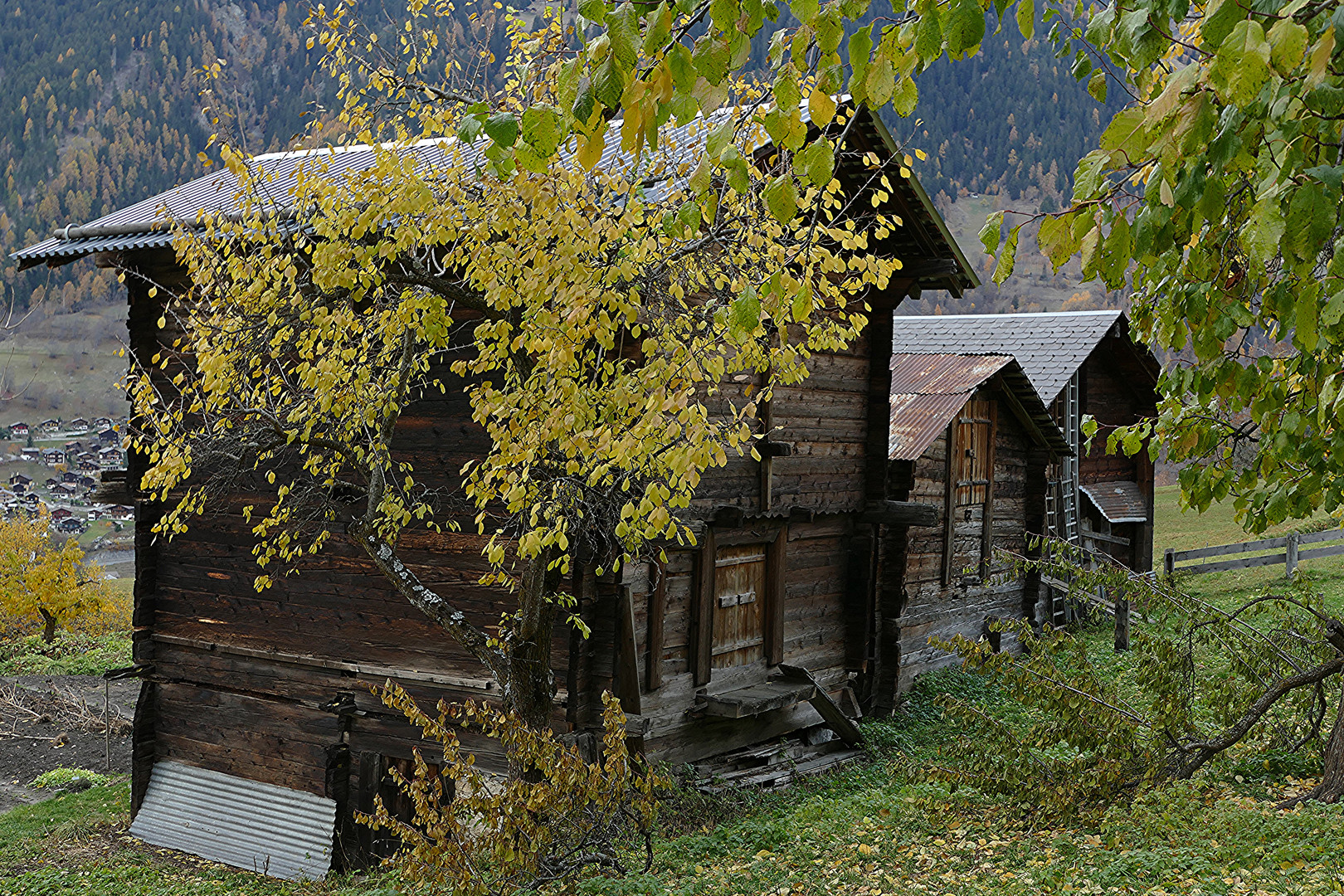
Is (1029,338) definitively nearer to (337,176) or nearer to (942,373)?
(942,373)

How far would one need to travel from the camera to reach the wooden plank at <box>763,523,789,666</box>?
12820 millimetres

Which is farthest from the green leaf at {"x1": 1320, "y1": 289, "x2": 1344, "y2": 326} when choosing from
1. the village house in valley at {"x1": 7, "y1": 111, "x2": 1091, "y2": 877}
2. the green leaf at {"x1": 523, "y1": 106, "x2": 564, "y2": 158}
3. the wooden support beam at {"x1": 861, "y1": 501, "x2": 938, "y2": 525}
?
the wooden support beam at {"x1": 861, "y1": 501, "x2": 938, "y2": 525}

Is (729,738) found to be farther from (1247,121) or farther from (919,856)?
(1247,121)

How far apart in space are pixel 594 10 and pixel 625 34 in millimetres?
135

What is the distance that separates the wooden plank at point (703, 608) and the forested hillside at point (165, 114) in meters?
79.8

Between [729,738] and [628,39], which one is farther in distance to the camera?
[729,738]

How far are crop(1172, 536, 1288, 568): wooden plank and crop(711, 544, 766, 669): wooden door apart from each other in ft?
42.0

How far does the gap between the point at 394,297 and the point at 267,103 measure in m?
119

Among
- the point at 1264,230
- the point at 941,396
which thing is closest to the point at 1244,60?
the point at 1264,230

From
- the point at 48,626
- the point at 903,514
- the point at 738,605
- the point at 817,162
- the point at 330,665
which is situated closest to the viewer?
the point at 817,162

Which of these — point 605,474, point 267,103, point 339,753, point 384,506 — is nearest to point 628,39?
point 605,474

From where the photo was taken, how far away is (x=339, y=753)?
12203mm

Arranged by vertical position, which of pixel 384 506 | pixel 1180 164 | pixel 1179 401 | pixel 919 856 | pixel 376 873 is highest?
pixel 1180 164

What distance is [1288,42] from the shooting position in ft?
7.39
